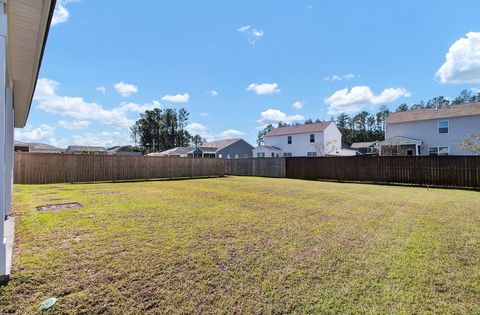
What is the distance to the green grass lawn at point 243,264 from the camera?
2383mm

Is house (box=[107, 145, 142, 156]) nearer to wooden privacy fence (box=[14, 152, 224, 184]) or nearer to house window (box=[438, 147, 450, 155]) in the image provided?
wooden privacy fence (box=[14, 152, 224, 184])

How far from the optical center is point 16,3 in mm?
2756

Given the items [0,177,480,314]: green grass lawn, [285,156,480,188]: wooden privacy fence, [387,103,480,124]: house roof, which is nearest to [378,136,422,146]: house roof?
[387,103,480,124]: house roof

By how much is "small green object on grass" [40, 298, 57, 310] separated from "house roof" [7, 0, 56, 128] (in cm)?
294

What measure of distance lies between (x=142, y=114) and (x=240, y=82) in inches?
1564

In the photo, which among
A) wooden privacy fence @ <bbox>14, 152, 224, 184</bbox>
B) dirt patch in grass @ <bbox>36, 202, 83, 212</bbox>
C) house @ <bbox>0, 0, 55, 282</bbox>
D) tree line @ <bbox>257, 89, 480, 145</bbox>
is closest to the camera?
house @ <bbox>0, 0, 55, 282</bbox>

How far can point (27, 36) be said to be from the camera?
11.1 feet

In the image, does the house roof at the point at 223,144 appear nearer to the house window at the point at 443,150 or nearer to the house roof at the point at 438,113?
the house roof at the point at 438,113

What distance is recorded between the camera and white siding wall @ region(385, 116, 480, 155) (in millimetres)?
20828

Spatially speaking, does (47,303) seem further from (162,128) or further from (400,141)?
(162,128)

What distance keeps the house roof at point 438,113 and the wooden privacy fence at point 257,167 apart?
44.4ft

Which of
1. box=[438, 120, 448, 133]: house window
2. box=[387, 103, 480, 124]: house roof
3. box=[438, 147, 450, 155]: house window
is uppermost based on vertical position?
box=[387, 103, 480, 124]: house roof

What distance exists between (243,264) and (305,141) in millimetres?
30602

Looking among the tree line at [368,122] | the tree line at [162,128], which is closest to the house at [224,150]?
the tree line at [368,122]
